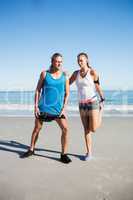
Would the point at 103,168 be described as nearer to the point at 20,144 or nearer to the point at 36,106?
the point at 36,106

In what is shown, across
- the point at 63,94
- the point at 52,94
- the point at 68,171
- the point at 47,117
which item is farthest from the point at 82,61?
the point at 68,171

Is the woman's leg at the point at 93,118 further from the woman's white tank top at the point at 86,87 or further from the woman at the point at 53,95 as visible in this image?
the woman at the point at 53,95

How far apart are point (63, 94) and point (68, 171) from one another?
1.28m

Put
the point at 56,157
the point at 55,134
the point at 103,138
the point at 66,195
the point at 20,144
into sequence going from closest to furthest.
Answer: the point at 66,195 → the point at 56,157 → the point at 20,144 → the point at 103,138 → the point at 55,134

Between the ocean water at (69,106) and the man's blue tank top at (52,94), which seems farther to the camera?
the ocean water at (69,106)

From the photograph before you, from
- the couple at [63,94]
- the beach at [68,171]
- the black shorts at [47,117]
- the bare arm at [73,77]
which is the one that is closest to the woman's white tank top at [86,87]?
the couple at [63,94]

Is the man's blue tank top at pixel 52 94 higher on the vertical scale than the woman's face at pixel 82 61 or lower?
lower

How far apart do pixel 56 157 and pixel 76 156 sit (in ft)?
1.26

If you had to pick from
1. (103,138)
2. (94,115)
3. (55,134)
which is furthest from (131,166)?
(55,134)

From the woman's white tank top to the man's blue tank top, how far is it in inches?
10.5

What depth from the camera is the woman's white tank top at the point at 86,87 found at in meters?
4.89

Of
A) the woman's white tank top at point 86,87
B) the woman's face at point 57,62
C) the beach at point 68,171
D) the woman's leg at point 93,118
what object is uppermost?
the woman's face at point 57,62

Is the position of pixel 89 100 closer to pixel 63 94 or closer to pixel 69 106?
pixel 63 94

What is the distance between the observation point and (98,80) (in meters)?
5.03
